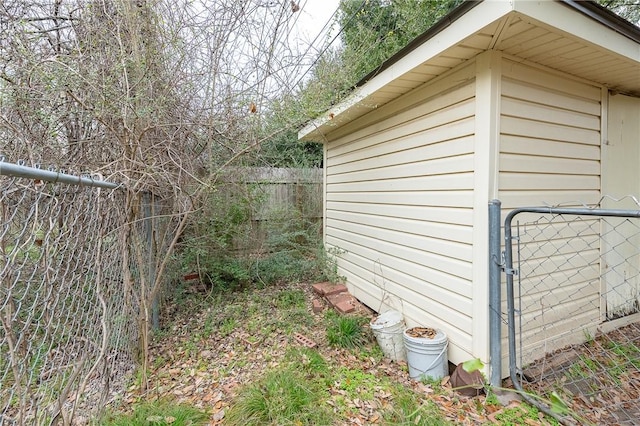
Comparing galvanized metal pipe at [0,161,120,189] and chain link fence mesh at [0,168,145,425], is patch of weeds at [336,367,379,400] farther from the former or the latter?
galvanized metal pipe at [0,161,120,189]

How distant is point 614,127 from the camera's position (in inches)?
102

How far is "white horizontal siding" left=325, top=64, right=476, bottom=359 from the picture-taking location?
2.20m

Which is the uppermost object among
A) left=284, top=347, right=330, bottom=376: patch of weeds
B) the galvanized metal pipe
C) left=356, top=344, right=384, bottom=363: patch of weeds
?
the galvanized metal pipe

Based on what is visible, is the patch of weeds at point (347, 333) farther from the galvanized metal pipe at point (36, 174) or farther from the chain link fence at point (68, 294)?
the galvanized metal pipe at point (36, 174)

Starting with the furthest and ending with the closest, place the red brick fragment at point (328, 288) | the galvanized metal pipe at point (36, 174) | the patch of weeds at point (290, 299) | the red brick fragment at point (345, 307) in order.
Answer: the red brick fragment at point (328, 288) < the patch of weeds at point (290, 299) < the red brick fragment at point (345, 307) < the galvanized metal pipe at point (36, 174)

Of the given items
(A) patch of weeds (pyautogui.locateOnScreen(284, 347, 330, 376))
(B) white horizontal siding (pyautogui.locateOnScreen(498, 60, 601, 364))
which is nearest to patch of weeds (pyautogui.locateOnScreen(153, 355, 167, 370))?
(A) patch of weeds (pyautogui.locateOnScreen(284, 347, 330, 376))

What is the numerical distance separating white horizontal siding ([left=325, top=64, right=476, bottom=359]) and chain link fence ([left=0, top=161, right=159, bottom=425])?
2322 millimetres

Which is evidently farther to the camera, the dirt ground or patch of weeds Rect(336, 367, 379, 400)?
patch of weeds Rect(336, 367, 379, 400)

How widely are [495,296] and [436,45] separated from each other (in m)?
1.76

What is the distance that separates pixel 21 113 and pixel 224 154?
4.86 feet

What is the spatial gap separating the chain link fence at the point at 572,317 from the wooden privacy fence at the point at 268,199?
3046 millimetres

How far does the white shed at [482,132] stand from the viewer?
1858 mm

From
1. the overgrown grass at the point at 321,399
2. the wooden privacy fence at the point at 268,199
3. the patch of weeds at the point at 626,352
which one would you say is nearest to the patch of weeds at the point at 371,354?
the overgrown grass at the point at 321,399

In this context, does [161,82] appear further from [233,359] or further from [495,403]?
[495,403]
